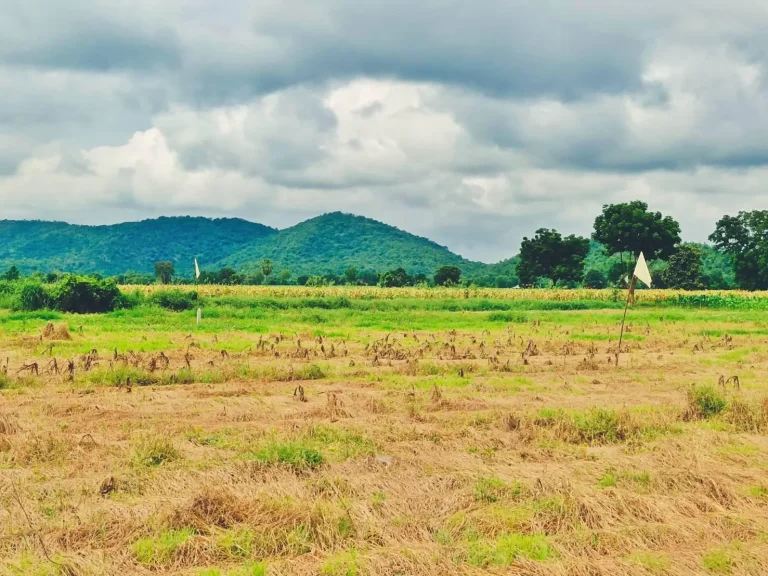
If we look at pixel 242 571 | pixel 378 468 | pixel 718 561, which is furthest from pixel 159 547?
pixel 718 561

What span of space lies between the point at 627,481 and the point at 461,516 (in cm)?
243

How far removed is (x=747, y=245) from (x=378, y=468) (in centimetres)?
9517

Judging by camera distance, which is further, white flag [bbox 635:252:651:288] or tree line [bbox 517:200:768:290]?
tree line [bbox 517:200:768:290]

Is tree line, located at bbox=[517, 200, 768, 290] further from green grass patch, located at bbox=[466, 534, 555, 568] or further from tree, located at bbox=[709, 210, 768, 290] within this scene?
green grass patch, located at bbox=[466, 534, 555, 568]

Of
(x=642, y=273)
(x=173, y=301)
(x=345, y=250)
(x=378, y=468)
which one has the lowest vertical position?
(x=378, y=468)

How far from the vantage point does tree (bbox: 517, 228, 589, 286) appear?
267 feet

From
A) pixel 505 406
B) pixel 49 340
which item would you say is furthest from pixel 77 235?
pixel 505 406

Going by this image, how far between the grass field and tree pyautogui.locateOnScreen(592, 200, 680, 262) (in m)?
54.7

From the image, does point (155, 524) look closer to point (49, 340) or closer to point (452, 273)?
point (49, 340)

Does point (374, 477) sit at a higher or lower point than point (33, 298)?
lower

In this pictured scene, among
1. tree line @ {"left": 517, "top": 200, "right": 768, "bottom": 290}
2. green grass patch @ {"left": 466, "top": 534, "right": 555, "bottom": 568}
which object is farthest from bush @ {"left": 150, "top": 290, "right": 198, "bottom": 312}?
tree line @ {"left": 517, "top": 200, "right": 768, "bottom": 290}

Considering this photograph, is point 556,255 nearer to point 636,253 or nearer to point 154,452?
point 636,253

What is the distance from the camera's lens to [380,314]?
38.9 m

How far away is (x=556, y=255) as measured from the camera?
8219 centimetres
